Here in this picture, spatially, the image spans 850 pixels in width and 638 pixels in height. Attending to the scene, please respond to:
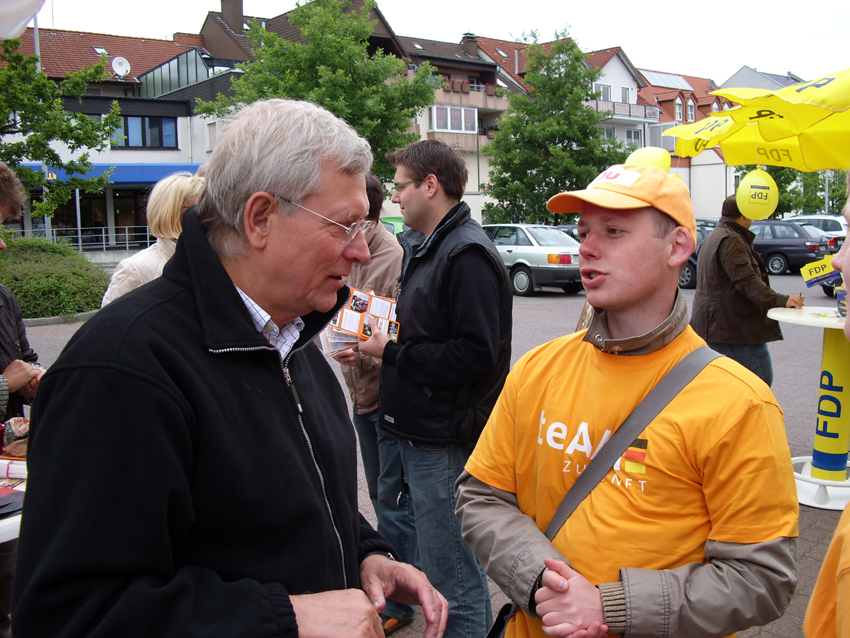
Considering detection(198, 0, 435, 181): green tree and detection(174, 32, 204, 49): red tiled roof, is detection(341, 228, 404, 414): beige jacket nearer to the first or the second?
detection(198, 0, 435, 181): green tree

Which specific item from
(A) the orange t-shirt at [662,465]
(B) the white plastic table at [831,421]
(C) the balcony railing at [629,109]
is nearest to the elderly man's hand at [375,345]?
(A) the orange t-shirt at [662,465]

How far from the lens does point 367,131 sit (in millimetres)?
22750

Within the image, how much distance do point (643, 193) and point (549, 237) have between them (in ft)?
51.3

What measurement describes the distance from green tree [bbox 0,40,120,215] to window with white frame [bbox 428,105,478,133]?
2639 centimetres

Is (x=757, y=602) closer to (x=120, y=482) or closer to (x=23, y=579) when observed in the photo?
(x=120, y=482)

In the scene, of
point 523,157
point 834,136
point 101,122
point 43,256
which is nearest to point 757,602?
point 834,136

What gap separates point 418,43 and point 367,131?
83.0ft

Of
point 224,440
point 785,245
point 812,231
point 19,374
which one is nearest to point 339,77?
point 785,245

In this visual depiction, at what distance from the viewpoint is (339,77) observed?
2214 centimetres

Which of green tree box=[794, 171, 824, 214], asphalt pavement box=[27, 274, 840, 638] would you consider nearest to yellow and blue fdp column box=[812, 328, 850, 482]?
asphalt pavement box=[27, 274, 840, 638]

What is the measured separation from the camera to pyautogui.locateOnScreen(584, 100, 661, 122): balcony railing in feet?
152

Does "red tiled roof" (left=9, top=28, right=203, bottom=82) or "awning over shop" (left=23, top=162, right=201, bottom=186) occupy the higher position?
"red tiled roof" (left=9, top=28, right=203, bottom=82)

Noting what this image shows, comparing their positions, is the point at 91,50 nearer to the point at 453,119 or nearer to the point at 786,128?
the point at 453,119

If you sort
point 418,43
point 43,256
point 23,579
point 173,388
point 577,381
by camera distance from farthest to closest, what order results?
point 418,43 < point 43,256 < point 577,381 < point 173,388 < point 23,579
